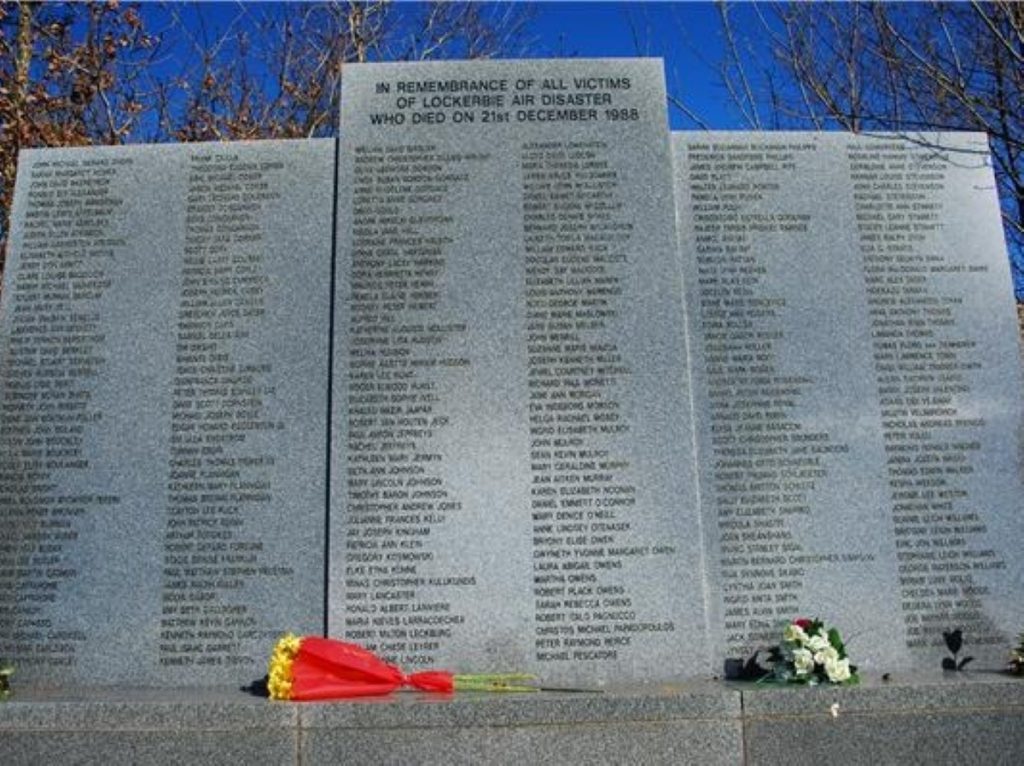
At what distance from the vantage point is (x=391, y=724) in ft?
16.9

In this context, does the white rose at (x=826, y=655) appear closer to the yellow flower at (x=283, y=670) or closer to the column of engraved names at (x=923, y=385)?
the column of engraved names at (x=923, y=385)

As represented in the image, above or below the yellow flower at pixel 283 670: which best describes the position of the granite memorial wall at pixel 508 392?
above

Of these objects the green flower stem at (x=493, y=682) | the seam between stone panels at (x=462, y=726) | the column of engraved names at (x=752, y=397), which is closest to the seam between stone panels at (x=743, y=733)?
the seam between stone panels at (x=462, y=726)

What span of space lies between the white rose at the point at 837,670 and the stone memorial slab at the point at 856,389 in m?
0.75

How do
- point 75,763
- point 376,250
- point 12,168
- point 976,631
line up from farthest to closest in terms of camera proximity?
1. point 12,168
2. point 376,250
3. point 976,631
4. point 75,763

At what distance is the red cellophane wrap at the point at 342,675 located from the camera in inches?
213

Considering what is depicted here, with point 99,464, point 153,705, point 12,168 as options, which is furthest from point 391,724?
point 12,168

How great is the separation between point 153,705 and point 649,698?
2876 millimetres

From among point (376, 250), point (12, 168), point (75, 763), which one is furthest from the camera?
point (12, 168)

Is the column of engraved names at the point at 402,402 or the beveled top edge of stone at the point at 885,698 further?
the column of engraved names at the point at 402,402

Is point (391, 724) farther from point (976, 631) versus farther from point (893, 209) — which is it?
point (893, 209)

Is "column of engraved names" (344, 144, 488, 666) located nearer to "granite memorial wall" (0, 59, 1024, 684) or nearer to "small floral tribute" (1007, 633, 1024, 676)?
"granite memorial wall" (0, 59, 1024, 684)

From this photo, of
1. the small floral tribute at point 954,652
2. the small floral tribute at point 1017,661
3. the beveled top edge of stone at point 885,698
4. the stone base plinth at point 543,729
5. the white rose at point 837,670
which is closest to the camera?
the stone base plinth at point 543,729

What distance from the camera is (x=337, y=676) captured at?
5.51 meters
